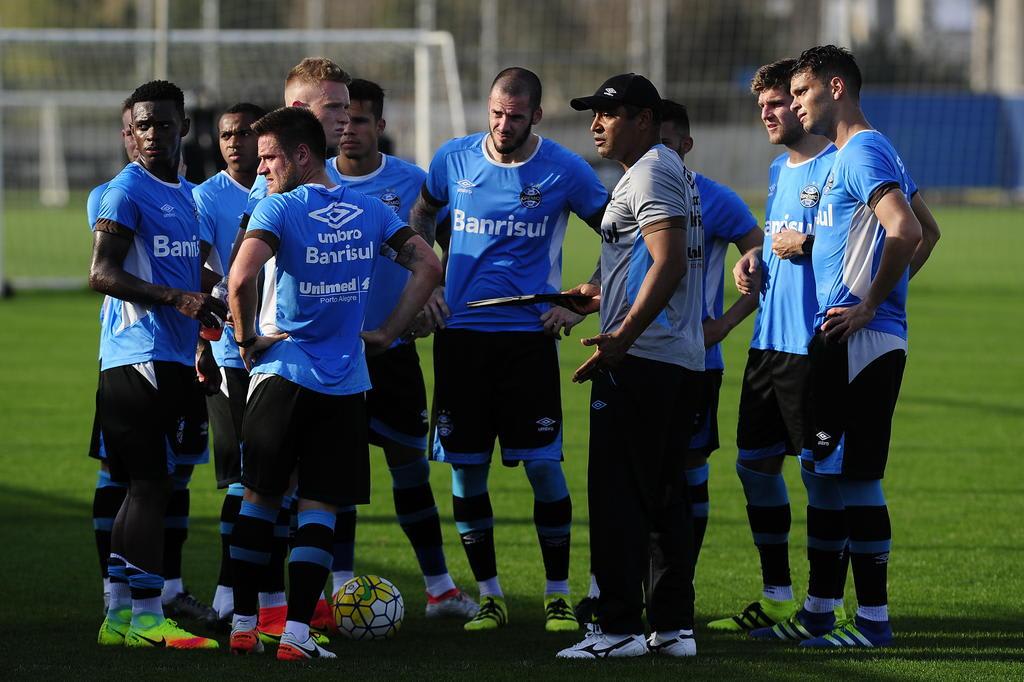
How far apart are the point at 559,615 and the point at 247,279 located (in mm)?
2257

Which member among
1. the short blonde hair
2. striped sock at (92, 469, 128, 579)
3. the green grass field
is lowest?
the green grass field

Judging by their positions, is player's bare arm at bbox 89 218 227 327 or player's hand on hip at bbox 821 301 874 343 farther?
player's bare arm at bbox 89 218 227 327

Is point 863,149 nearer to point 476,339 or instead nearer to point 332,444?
point 476,339

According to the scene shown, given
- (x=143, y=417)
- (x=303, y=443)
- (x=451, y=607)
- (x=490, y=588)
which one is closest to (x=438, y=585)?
(x=451, y=607)

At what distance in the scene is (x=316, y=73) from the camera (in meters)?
6.60

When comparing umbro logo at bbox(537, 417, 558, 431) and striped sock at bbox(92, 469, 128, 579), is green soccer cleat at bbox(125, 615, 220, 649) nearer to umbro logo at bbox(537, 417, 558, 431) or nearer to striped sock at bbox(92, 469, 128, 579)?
striped sock at bbox(92, 469, 128, 579)

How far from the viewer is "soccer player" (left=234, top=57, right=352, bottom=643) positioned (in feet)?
20.0

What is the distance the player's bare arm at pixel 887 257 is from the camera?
5.62 metres

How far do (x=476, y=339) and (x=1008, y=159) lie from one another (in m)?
34.8

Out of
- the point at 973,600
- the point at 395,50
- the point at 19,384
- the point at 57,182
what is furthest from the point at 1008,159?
the point at 973,600

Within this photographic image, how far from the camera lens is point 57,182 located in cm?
3666

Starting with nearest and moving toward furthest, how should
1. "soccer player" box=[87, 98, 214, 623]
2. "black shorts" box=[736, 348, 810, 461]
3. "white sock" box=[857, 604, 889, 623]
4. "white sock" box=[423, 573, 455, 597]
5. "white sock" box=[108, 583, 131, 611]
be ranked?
1. "white sock" box=[857, 604, 889, 623]
2. "white sock" box=[108, 583, 131, 611]
3. "black shorts" box=[736, 348, 810, 461]
4. "soccer player" box=[87, 98, 214, 623]
5. "white sock" box=[423, 573, 455, 597]

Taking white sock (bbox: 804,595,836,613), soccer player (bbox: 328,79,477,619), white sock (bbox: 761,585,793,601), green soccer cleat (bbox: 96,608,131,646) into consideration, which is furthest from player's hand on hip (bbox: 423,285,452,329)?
white sock (bbox: 804,595,836,613)

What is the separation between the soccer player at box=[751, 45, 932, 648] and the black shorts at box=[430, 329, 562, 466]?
1.33 meters
